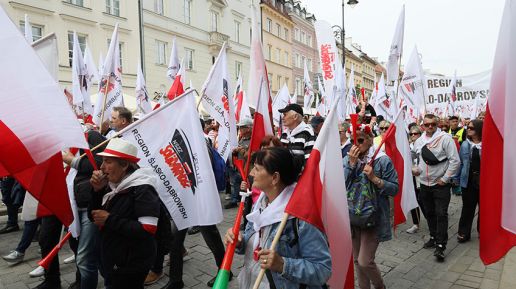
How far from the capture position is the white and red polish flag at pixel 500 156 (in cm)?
193

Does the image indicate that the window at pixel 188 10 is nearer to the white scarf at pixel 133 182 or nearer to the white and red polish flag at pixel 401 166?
the white and red polish flag at pixel 401 166

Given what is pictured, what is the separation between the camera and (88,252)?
11.8ft

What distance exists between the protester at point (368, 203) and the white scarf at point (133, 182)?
1.87m

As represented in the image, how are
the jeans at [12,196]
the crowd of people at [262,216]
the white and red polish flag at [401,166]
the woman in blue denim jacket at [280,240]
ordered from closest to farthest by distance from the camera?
the woman in blue denim jacket at [280,240], the crowd of people at [262,216], the white and red polish flag at [401,166], the jeans at [12,196]

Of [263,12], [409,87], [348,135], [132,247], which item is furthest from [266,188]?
[263,12]

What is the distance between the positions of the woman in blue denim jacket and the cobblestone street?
2365 mm

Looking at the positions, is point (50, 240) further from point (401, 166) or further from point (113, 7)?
point (113, 7)

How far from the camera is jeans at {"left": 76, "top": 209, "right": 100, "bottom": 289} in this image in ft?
11.8

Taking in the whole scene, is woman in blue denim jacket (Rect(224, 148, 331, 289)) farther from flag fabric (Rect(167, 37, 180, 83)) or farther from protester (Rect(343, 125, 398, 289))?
flag fabric (Rect(167, 37, 180, 83))

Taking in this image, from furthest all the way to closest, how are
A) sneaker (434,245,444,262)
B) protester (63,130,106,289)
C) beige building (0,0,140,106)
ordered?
beige building (0,0,140,106) → sneaker (434,245,444,262) → protester (63,130,106,289)

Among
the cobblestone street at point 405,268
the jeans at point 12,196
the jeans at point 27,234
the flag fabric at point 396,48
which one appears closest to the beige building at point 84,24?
the jeans at point 12,196

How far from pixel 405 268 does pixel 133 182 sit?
12.5ft

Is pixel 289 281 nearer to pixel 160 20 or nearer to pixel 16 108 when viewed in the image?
pixel 16 108

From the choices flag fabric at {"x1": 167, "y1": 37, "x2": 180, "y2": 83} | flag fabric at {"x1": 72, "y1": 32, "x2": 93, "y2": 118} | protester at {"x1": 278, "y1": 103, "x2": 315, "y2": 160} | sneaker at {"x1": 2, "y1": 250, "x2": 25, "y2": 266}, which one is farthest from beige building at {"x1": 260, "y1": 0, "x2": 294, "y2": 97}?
sneaker at {"x1": 2, "y1": 250, "x2": 25, "y2": 266}
